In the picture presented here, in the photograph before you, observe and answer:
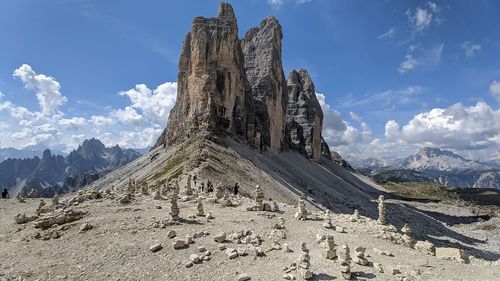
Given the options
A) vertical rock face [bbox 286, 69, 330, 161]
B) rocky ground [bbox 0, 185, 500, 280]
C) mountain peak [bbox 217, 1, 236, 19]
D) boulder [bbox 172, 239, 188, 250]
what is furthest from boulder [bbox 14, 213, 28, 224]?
vertical rock face [bbox 286, 69, 330, 161]

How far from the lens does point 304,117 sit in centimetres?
17588

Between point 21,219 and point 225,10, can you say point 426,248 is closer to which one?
point 21,219

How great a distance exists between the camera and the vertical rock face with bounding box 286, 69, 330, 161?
163m

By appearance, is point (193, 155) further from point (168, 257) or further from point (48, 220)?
point (168, 257)

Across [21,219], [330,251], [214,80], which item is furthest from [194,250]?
[214,80]

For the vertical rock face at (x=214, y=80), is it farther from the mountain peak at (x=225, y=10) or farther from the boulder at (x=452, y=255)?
the boulder at (x=452, y=255)

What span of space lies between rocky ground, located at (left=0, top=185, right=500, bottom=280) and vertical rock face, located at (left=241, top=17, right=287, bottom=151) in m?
92.2

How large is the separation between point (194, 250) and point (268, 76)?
377 ft

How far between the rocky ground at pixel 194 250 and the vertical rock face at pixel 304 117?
13204 centimetres

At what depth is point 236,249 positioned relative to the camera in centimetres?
1745

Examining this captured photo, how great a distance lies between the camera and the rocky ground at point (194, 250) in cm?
1533

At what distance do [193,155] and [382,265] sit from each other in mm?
51029

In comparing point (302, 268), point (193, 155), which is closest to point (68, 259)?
point (302, 268)

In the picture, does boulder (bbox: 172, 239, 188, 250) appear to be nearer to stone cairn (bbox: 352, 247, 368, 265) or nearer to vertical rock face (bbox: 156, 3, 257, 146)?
stone cairn (bbox: 352, 247, 368, 265)
